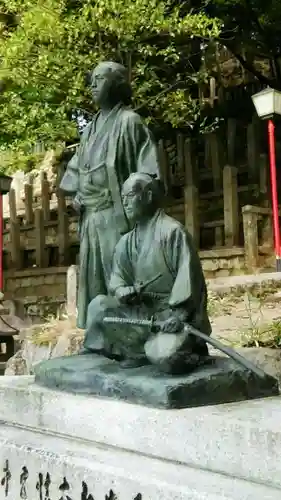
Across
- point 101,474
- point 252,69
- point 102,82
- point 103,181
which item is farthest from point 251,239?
point 101,474

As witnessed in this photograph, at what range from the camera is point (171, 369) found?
11.0 feet

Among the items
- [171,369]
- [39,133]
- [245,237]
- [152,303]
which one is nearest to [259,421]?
[171,369]

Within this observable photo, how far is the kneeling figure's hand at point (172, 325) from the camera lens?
3.43 m

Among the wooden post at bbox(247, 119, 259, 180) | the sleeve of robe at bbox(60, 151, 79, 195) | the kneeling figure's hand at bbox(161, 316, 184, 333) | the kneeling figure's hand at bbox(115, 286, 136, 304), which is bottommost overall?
the kneeling figure's hand at bbox(161, 316, 184, 333)

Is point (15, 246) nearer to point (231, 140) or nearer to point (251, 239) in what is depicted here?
point (231, 140)

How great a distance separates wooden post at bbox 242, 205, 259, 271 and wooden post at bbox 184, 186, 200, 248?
144 centimetres

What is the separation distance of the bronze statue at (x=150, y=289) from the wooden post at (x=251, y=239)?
23.5 feet

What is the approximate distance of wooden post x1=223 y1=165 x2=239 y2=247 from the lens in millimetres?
11625

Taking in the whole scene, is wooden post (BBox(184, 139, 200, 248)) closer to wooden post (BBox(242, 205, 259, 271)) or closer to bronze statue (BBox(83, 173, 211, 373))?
wooden post (BBox(242, 205, 259, 271))

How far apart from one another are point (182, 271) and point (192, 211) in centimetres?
866

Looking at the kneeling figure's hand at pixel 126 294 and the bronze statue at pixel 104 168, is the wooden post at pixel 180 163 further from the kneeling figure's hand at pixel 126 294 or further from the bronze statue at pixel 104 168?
the kneeling figure's hand at pixel 126 294

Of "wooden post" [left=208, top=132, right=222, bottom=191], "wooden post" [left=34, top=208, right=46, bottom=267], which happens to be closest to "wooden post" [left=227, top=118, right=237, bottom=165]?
"wooden post" [left=208, top=132, right=222, bottom=191]

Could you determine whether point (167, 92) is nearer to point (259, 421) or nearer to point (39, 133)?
point (39, 133)

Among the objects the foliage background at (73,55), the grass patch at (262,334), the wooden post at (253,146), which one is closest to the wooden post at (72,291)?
the foliage background at (73,55)
